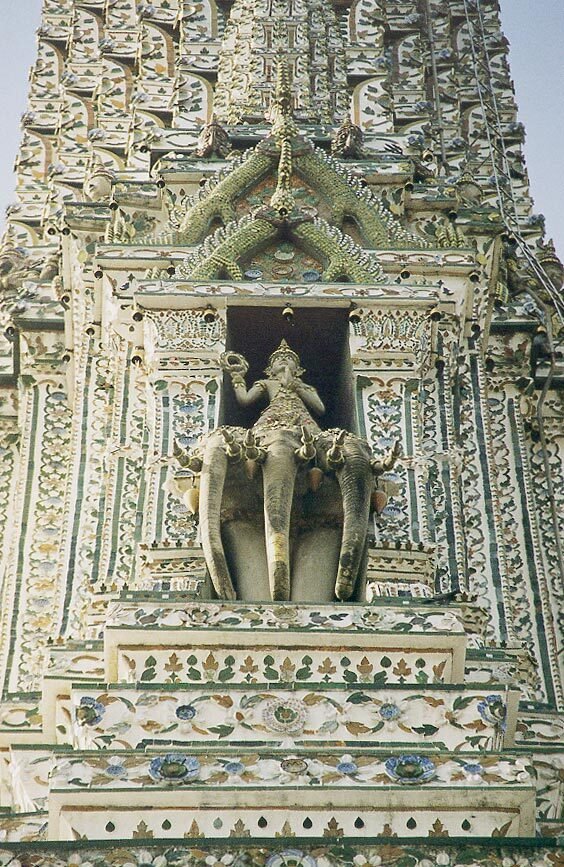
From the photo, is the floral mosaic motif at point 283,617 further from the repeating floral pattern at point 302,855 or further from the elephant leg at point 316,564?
the repeating floral pattern at point 302,855

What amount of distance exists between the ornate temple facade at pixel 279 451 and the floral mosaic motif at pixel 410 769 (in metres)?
0.02

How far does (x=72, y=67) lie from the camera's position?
22.1 m

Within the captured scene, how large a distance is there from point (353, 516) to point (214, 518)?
2.61 ft

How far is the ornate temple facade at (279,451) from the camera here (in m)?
12.6

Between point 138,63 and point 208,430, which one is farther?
point 138,63

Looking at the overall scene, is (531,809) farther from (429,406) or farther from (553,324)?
(553,324)

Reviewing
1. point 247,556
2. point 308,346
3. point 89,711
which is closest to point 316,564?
point 247,556

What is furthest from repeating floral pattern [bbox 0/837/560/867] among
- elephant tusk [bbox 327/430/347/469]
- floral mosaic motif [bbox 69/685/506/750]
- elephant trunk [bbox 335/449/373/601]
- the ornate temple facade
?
elephant tusk [bbox 327/430/347/469]

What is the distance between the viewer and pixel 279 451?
1521cm

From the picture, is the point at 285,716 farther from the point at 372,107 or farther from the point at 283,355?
the point at 372,107

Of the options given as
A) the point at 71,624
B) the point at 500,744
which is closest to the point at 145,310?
the point at 71,624

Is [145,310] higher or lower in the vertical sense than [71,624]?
higher

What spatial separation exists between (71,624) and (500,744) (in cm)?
360

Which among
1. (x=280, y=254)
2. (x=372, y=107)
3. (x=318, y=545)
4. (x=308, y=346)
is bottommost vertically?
(x=318, y=545)
